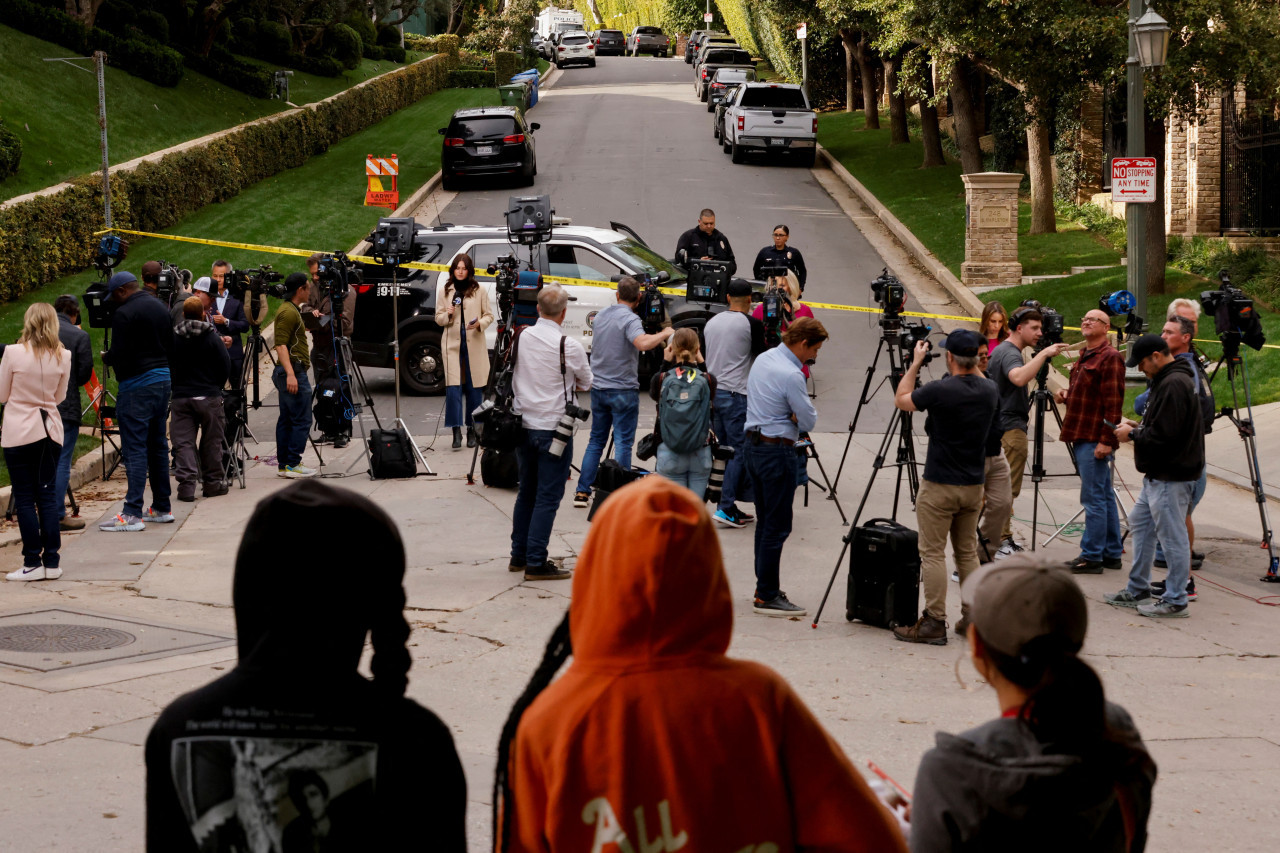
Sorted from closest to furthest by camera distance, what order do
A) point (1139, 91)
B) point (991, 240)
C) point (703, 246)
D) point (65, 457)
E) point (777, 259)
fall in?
point (65, 457), point (1139, 91), point (777, 259), point (703, 246), point (991, 240)

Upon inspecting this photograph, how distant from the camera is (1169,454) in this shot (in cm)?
862

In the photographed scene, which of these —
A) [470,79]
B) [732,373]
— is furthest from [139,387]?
[470,79]

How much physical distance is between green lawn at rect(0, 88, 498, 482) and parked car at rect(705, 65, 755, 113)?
1066 centimetres

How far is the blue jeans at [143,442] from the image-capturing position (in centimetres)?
1076

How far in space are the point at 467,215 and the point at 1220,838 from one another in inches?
924

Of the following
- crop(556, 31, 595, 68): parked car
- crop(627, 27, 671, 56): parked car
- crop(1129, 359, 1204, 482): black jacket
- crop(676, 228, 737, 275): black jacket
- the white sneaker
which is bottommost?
the white sneaker

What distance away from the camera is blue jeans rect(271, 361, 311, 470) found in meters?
12.5

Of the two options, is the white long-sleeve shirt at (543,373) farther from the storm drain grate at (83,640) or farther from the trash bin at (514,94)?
the trash bin at (514,94)

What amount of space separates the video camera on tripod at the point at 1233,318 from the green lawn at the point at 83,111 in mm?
16979

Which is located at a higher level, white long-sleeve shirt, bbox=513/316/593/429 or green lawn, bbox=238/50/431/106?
green lawn, bbox=238/50/431/106

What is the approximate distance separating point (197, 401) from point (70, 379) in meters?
1.46

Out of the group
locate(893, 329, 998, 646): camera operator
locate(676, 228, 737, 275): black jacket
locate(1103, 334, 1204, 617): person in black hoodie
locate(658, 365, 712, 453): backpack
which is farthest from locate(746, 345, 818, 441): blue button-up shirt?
locate(676, 228, 737, 275): black jacket

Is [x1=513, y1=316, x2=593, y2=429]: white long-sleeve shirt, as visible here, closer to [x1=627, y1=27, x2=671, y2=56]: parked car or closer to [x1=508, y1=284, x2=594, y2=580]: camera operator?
[x1=508, y1=284, x2=594, y2=580]: camera operator

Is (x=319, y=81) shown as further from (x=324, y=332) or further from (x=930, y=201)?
(x=324, y=332)
